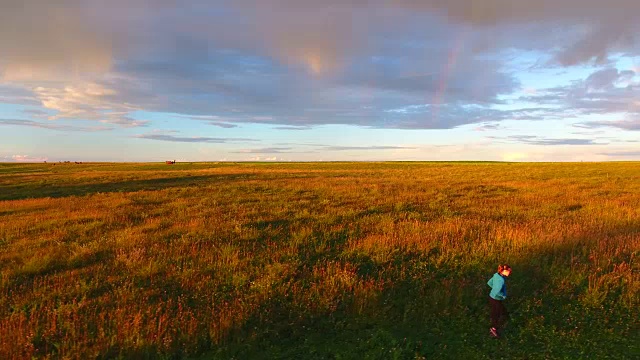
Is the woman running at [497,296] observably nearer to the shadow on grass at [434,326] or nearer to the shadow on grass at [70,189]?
the shadow on grass at [434,326]

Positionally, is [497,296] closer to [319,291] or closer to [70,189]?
[319,291]

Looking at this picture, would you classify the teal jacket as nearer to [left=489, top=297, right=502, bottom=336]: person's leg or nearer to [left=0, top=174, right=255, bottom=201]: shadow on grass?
[left=489, top=297, right=502, bottom=336]: person's leg

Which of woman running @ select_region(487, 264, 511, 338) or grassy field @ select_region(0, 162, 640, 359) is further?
woman running @ select_region(487, 264, 511, 338)

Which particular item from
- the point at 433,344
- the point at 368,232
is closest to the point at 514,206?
the point at 368,232

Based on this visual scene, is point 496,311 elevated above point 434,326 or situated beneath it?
elevated above

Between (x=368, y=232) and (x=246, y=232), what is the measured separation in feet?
12.7

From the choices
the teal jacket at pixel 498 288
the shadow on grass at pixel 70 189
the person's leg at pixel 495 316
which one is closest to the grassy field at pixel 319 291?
the person's leg at pixel 495 316

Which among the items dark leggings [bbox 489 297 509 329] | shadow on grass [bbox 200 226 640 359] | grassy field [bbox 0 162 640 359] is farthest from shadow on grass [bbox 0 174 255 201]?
dark leggings [bbox 489 297 509 329]

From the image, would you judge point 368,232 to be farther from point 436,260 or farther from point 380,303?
point 380,303

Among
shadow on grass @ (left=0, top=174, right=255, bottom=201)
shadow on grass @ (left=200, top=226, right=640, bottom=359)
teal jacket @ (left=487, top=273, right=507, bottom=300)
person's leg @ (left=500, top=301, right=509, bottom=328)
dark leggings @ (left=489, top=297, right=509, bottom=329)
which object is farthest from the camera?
shadow on grass @ (left=0, top=174, right=255, bottom=201)

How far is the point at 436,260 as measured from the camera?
8.16 m

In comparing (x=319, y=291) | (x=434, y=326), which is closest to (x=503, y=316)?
(x=434, y=326)

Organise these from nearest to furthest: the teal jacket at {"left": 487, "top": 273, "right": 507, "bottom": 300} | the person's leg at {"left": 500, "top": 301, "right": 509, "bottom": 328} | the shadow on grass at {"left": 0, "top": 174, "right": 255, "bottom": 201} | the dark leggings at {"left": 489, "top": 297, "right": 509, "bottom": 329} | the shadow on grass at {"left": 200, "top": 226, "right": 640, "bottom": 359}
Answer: the shadow on grass at {"left": 200, "top": 226, "right": 640, "bottom": 359} < the teal jacket at {"left": 487, "top": 273, "right": 507, "bottom": 300} < the dark leggings at {"left": 489, "top": 297, "right": 509, "bottom": 329} < the person's leg at {"left": 500, "top": 301, "right": 509, "bottom": 328} < the shadow on grass at {"left": 0, "top": 174, "right": 255, "bottom": 201}

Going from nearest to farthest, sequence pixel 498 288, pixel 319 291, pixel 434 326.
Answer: pixel 498 288, pixel 434 326, pixel 319 291
